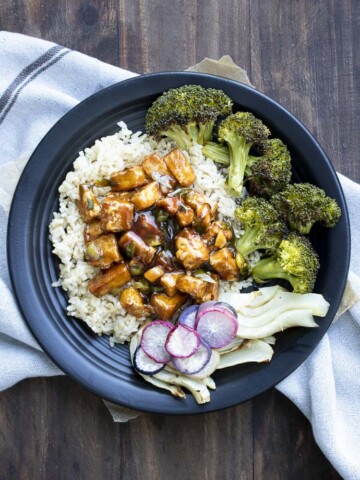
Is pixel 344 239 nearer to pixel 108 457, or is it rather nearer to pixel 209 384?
pixel 209 384

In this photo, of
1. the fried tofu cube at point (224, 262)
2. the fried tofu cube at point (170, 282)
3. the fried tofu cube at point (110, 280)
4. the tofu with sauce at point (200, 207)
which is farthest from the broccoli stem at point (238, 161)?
the fried tofu cube at point (110, 280)

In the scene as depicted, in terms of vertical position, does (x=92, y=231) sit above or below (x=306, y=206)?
below

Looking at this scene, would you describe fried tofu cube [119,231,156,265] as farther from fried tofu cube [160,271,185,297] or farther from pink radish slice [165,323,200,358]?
pink radish slice [165,323,200,358]

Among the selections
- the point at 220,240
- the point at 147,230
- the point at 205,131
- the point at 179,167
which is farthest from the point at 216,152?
the point at 147,230

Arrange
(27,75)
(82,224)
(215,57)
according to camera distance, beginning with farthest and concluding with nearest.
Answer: (215,57) < (27,75) < (82,224)

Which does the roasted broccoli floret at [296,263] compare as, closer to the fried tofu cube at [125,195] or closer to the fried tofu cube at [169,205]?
the fried tofu cube at [169,205]

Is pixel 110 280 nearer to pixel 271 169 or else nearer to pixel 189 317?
pixel 189 317

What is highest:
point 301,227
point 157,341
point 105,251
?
point 301,227

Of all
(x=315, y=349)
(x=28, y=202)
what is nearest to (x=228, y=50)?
(x=28, y=202)
